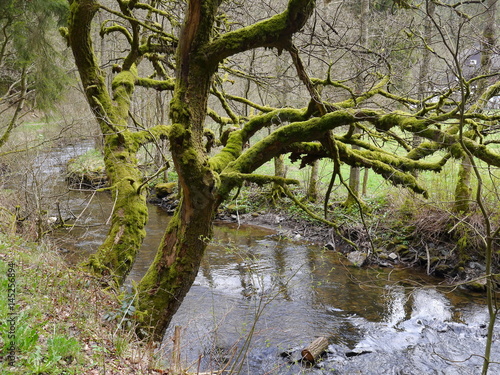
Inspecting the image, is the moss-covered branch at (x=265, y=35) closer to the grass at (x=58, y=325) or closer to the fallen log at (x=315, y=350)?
the grass at (x=58, y=325)

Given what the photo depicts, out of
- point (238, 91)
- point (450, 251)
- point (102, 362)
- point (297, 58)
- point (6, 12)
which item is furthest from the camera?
point (238, 91)

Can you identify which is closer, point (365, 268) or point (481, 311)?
point (481, 311)

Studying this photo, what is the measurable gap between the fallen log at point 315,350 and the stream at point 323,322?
122 millimetres

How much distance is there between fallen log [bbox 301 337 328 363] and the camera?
222 inches

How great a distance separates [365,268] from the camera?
30.3ft

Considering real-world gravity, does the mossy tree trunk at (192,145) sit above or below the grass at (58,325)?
above

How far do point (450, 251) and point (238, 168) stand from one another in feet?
22.4

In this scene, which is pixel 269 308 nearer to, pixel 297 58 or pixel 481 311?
pixel 481 311

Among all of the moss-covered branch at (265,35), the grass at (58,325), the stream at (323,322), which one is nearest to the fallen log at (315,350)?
the stream at (323,322)

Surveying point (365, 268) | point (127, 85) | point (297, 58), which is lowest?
point (365, 268)

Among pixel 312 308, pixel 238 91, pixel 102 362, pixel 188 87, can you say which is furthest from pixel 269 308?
pixel 238 91

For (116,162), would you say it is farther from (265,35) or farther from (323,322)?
(323,322)

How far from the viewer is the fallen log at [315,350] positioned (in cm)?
565

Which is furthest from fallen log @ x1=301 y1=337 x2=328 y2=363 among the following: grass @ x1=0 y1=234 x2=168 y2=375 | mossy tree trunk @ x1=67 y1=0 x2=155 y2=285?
mossy tree trunk @ x1=67 y1=0 x2=155 y2=285
